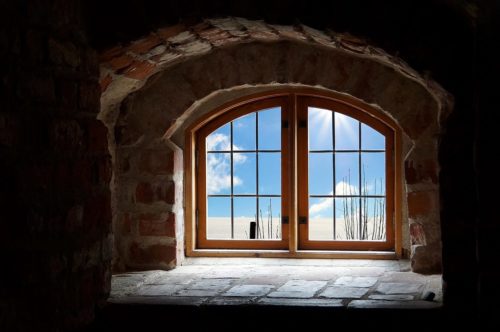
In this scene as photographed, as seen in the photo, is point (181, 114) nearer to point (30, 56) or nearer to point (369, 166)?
point (369, 166)

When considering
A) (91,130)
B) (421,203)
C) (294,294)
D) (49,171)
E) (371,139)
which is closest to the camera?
(49,171)

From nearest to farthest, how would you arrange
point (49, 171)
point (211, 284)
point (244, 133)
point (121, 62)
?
point (49, 171), point (121, 62), point (211, 284), point (244, 133)

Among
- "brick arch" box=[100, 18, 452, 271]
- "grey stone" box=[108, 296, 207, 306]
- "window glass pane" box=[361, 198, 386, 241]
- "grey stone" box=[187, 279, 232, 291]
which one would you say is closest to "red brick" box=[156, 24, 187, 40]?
"brick arch" box=[100, 18, 452, 271]

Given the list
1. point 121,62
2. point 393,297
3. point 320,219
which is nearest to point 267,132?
point 320,219

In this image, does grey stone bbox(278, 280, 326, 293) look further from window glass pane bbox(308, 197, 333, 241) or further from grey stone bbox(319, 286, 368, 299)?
window glass pane bbox(308, 197, 333, 241)

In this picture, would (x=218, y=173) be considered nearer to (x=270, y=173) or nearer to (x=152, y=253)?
(x=270, y=173)

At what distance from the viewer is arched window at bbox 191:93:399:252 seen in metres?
4.37

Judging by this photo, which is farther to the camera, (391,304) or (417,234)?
(417,234)

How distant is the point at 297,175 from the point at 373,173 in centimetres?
49

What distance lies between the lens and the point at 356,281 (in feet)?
11.8

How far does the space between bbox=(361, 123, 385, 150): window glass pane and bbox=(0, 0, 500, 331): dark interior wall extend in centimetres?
165

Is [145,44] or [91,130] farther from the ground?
[145,44]

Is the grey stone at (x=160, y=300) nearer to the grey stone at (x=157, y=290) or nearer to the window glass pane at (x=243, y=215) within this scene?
the grey stone at (x=157, y=290)

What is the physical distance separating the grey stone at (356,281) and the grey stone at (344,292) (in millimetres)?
91
